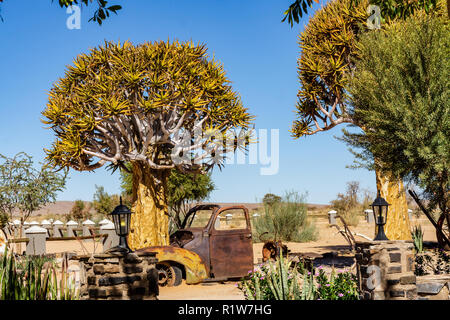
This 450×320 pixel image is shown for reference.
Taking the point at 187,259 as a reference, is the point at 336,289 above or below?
below

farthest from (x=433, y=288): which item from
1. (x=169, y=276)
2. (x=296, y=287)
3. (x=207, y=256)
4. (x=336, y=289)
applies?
(x=169, y=276)

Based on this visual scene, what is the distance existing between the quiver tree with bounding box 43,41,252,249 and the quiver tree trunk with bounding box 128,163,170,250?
0.10 ft

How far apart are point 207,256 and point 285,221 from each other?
491 inches

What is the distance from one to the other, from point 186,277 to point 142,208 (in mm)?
4275

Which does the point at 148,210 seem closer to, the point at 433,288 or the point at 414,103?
the point at 414,103

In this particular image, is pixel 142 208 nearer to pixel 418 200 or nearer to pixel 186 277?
pixel 186 277

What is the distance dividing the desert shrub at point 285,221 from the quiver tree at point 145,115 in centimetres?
781

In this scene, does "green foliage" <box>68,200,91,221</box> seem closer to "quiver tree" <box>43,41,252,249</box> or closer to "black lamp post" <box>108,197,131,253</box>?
"quiver tree" <box>43,41,252,249</box>

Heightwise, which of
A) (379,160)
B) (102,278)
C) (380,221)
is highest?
(379,160)

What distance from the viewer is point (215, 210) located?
10438 mm

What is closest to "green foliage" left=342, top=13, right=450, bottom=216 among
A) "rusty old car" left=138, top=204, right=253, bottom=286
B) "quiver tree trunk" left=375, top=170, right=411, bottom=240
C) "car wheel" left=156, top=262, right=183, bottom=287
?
"rusty old car" left=138, top=204, right=253, bottom=286

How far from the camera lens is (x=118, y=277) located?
6.29m
